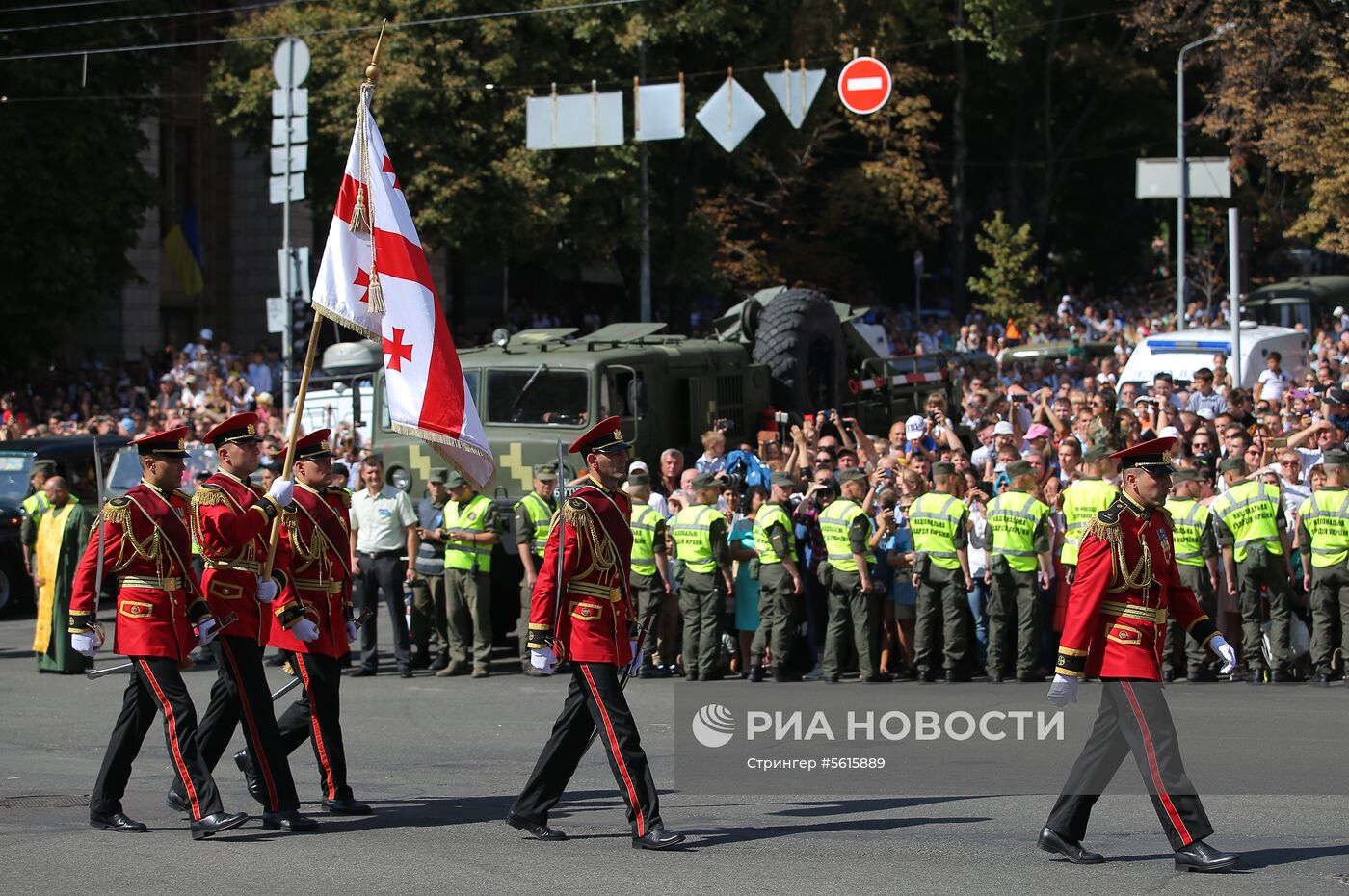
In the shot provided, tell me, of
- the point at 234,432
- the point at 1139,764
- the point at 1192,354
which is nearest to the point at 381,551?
the point at 234,432

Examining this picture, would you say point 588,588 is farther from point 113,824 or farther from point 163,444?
point 113,824

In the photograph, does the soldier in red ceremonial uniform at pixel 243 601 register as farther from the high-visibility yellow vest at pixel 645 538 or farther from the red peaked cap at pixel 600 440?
the high-visibility yellow vest at pixel 645 538

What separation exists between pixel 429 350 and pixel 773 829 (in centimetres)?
292

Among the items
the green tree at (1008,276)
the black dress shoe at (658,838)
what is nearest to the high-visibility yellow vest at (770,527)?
the black dress shoe at (658,838)

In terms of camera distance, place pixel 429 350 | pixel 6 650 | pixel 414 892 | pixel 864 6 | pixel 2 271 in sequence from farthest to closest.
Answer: pixel 864 6 < pixel 2 271 < pixel 6 650 < pixel 429 350 < pixel 414 892

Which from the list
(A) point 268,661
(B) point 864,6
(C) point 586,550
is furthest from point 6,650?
(B) point 864,6

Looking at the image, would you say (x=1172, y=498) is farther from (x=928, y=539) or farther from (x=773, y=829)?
(x=773, y=829)

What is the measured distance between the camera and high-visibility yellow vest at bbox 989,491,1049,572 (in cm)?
1300

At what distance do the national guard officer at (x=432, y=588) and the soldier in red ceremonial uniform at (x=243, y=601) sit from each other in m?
5.49

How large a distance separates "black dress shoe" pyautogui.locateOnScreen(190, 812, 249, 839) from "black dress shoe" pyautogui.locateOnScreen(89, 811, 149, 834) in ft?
1.24

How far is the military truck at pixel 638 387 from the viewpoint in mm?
15477

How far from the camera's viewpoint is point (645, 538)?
1366cm

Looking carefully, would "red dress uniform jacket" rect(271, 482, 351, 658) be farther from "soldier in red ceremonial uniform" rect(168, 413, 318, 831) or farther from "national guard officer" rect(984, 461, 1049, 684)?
"national guard officer" rect(984, 461, 1049, 684)

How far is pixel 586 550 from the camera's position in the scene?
8.13 metres
